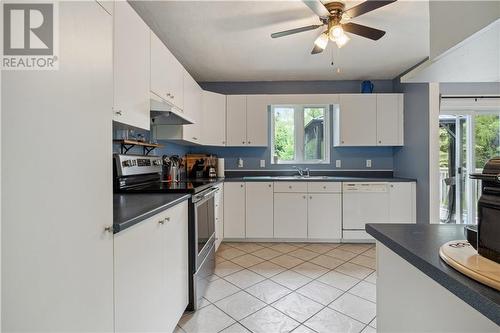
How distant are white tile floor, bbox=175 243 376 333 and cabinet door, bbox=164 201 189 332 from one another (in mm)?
198

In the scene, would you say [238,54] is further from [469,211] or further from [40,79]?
[469,211]

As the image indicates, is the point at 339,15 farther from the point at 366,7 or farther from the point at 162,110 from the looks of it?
the point at 162,110

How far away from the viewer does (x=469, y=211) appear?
3.60 meters

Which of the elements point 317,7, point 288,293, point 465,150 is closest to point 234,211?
point 288,293

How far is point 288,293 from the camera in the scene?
211 cm

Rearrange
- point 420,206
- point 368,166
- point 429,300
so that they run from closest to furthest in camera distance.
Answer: point 429,300
point 420,206
point 368,166

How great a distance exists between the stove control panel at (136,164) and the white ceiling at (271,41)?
1.24 m

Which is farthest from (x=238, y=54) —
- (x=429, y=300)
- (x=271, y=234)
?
(x=429, y=300)

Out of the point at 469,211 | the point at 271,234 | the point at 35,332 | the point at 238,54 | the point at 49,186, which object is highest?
the point at 238,54

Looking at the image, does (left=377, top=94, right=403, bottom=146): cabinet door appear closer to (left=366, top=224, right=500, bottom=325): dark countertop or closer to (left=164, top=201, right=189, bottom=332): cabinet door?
(left=366, top=224, right=500, bottom=325): dark countertop

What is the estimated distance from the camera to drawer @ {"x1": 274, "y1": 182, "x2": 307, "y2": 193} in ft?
11.3

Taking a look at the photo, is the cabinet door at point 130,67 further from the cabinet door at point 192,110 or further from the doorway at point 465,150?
the doorway at point 465,150

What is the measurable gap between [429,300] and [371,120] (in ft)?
10.9

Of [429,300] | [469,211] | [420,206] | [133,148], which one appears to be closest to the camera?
[429,300]
